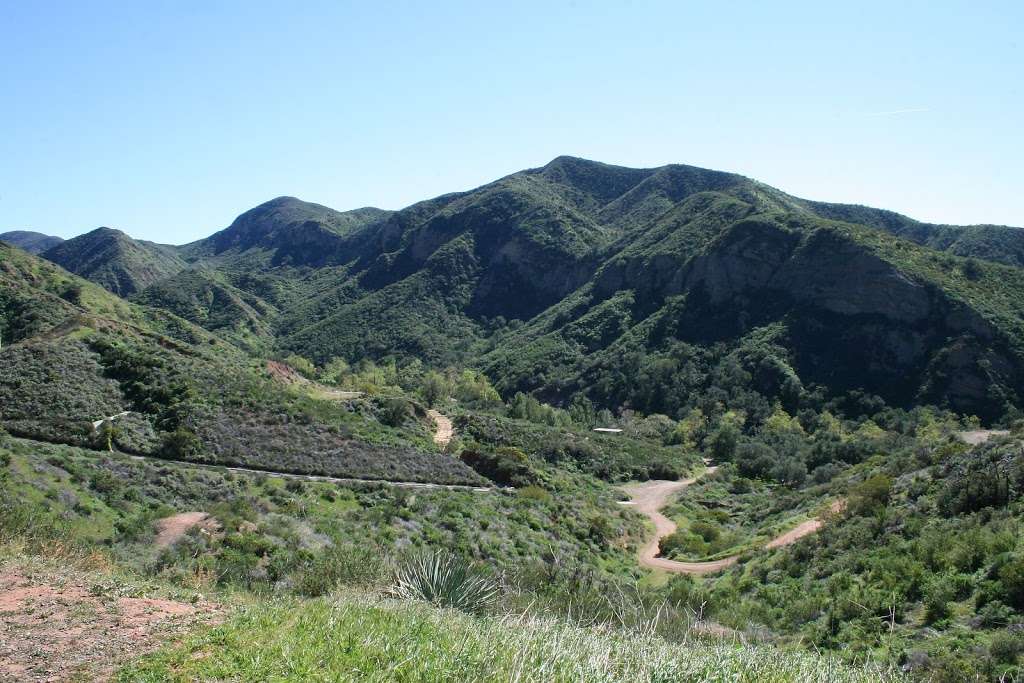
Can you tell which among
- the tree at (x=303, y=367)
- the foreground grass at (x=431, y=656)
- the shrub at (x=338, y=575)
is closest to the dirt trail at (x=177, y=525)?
the shrub at (x=338, y=575)

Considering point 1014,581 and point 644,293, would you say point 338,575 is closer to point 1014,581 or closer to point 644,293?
point 1014,581

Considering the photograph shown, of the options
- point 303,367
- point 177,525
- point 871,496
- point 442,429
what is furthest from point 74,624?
point 303,367

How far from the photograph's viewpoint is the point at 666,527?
34.6m

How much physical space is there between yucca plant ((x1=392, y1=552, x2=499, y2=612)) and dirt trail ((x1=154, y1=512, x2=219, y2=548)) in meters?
9.63

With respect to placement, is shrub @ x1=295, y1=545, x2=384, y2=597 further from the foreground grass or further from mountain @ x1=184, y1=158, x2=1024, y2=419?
mountain @ x1=184, y1=158, x2=1024, y2=419

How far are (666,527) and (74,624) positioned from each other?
3161 cm

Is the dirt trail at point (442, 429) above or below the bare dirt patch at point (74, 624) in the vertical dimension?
below

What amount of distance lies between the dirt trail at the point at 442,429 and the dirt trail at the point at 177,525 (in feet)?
79.4

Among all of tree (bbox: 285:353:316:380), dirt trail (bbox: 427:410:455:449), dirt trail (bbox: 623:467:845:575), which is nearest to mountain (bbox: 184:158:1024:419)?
tree (bbox: 285:353:316:380)

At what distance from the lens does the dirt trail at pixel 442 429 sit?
44.0 m

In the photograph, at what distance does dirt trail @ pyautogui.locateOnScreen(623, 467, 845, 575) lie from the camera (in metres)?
23.2

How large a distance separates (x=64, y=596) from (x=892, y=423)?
6846cm

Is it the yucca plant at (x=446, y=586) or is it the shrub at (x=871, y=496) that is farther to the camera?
the shrub at (x=871, y=496)

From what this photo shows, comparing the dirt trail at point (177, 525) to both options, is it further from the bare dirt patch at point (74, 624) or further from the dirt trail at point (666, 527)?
the dirt trail at point (666, 527)
